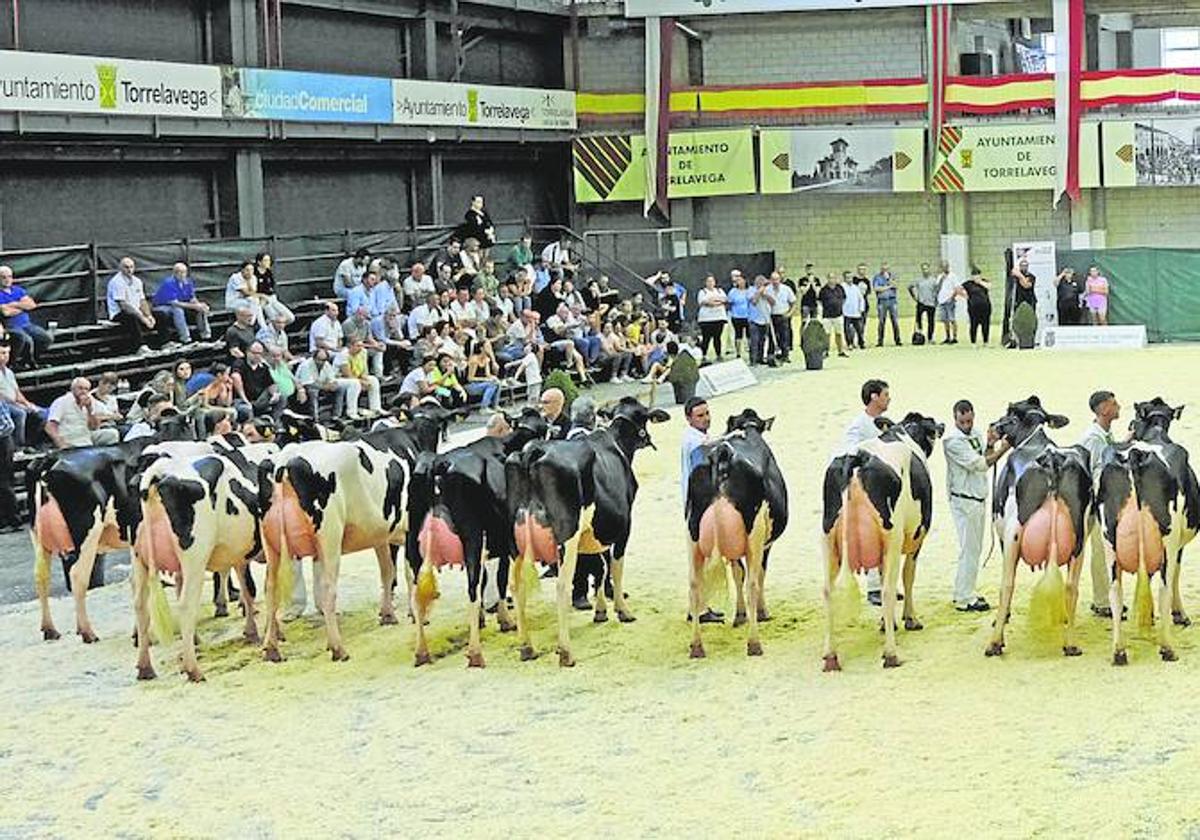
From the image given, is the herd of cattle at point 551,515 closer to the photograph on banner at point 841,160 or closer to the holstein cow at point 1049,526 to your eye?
the holstein cow at point 1049,526

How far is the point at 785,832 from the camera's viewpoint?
29.5 ft

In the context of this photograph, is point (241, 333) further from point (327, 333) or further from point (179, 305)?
point (327, 333)

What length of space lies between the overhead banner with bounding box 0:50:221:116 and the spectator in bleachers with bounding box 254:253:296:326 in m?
2.82

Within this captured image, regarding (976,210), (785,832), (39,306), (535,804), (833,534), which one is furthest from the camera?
(976,210)

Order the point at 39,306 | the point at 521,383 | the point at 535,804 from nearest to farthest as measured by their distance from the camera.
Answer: the point at 535,804 < the point at 39,306 < the point at 521,383

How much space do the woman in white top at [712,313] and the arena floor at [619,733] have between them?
17.9 m

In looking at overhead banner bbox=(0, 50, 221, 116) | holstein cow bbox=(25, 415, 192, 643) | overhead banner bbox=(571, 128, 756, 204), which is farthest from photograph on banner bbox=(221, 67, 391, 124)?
holstein cow bbox=(25, 415, 192, 643)

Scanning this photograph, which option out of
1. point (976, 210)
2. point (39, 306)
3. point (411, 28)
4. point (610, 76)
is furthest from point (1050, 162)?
point (39, 306)

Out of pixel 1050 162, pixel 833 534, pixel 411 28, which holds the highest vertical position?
pixel 411 28

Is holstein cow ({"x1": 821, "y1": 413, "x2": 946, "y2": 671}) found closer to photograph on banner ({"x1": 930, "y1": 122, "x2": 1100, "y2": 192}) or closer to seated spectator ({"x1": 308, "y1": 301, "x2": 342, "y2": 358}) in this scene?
seated spectator ({"x1": 308, "y1": 301, "x2": 342, "y2": 358})

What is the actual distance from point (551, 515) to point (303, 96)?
1987cm

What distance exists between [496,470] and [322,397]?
1185 centimetres

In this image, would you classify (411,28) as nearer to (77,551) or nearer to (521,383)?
(521,383)

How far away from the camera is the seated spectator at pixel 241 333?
2358cm
